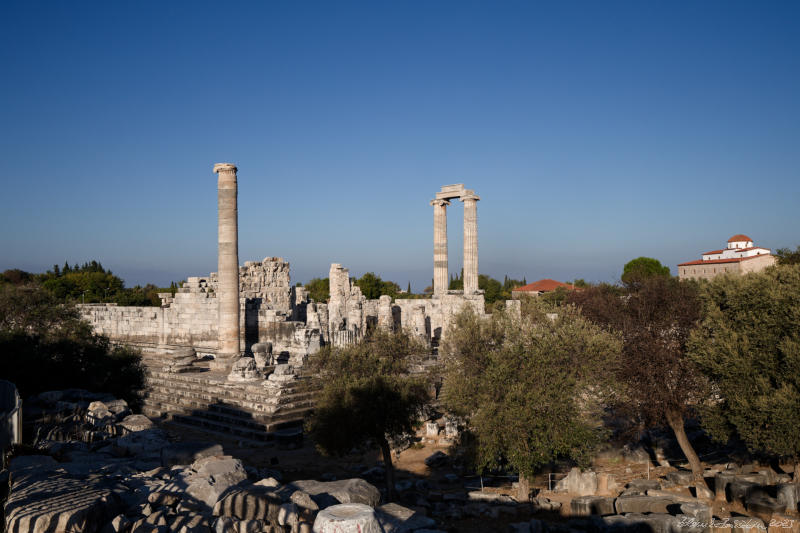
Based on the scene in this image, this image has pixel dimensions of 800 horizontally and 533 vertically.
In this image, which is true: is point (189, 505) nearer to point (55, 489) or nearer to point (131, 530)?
point (131, 530)

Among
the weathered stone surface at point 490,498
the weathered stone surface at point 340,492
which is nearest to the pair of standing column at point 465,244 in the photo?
the weathered stone surface at point 490,498

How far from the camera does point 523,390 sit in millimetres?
11422

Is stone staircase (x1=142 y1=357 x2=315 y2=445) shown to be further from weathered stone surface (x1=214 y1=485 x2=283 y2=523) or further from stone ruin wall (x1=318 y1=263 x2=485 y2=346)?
weathered stone surface (x1=214 y1=485 x2=283 y2=523)

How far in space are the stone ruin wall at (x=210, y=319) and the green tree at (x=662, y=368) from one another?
11.3 meters

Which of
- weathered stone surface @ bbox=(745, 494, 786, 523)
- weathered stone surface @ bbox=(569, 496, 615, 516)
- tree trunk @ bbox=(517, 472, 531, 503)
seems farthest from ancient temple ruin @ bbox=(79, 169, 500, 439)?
weathered stone surface @ bbox=(745, 494, 786, 523)

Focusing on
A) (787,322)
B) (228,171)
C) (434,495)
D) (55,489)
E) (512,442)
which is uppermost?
(228,171)

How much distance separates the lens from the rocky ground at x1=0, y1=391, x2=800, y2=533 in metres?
5.99

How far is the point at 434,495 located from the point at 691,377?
699cm

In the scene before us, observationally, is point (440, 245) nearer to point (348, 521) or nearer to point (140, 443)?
point (140, 443)

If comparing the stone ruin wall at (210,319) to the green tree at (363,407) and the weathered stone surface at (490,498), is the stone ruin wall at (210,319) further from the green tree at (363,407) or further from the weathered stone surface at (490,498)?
the weathered stone surface at (490,498)

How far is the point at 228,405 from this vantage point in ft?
56.2

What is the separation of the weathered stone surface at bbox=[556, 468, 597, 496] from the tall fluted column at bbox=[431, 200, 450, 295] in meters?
19.2

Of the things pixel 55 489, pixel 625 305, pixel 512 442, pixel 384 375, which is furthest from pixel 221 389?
pixel 625 305

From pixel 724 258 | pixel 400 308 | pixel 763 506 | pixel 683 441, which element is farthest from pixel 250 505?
pixel 724 258
